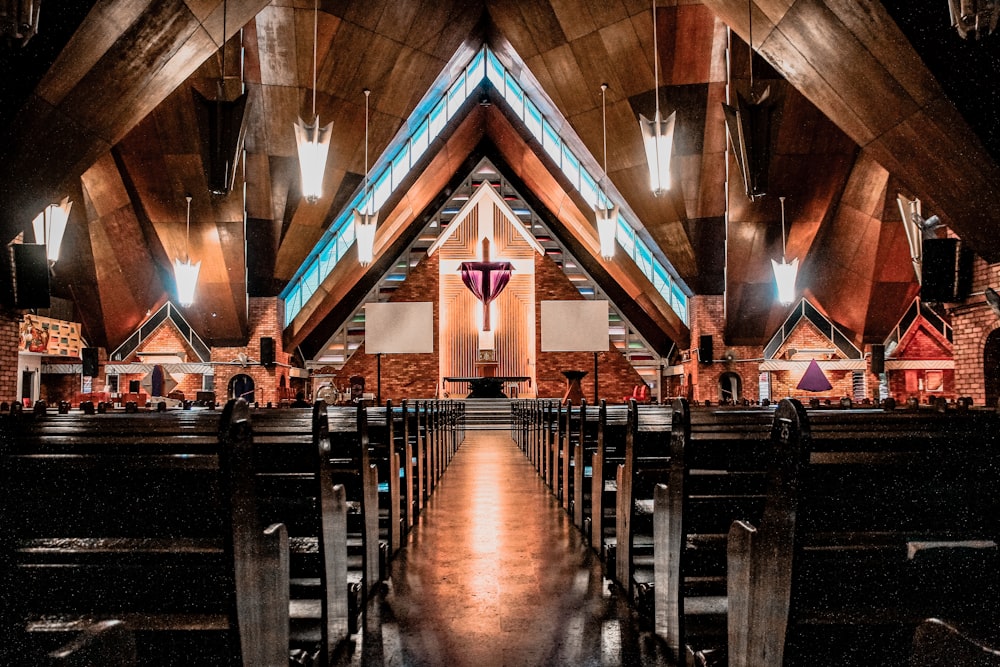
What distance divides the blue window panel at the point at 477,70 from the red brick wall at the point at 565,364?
5.22 m

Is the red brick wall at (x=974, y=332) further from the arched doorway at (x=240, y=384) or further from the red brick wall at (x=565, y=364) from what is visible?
the arched doorway at (x=240, y=384)

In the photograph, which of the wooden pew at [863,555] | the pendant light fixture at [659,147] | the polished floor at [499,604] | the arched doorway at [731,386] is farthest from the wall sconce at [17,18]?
the arched doorway at [731,386]

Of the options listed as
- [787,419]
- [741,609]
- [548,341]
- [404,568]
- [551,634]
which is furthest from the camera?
[548,341]

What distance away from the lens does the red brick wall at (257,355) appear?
12.5 meters

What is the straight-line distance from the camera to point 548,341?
1675cm

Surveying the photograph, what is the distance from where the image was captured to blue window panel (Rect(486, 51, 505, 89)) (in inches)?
573

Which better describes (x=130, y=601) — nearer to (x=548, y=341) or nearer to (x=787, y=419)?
(x=787, y=419)

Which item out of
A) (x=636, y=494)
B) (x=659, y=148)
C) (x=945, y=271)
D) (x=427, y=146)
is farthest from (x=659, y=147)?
(x=427, y=146)

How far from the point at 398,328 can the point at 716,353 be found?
7547 mm

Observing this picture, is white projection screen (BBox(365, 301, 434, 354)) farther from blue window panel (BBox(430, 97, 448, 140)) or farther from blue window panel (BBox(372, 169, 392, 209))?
blue window panel (BBox(430, 97, 448, 140))

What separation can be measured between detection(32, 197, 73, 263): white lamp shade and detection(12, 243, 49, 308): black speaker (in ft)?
5.47

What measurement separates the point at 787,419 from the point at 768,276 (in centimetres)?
1087

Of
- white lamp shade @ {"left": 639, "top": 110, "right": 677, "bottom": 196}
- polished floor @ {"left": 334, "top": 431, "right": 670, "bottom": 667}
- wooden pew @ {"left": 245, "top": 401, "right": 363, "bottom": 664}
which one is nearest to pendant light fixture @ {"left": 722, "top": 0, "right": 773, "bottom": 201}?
white lamp shade @ {"left": 639, "top": 110, "right": 677, "bottom": 196}

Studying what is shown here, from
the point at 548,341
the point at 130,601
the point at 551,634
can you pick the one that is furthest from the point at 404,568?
the point at 548,341
